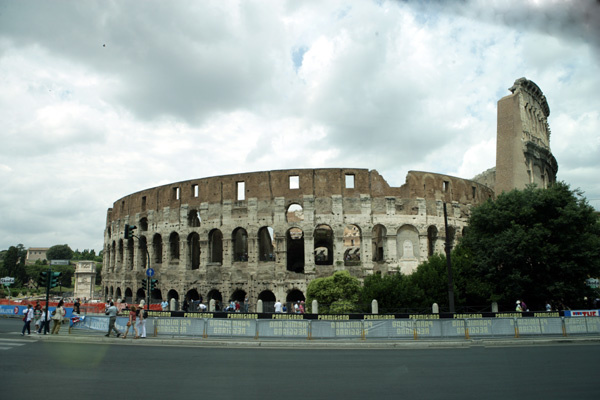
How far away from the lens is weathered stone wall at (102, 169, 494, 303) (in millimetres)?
31359

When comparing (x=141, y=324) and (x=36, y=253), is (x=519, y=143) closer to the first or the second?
(x=141, y=324)

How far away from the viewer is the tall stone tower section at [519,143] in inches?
1548

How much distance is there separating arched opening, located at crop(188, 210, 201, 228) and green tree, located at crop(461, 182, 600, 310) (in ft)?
72.5

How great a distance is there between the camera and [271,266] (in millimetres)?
31438

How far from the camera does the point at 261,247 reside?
35969 millimetres

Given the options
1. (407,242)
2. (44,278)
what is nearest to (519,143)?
(407,242)

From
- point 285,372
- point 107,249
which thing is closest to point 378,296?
point 285,372

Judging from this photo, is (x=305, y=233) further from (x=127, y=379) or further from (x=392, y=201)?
(x=127, y=379)

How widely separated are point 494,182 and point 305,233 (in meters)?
22.9

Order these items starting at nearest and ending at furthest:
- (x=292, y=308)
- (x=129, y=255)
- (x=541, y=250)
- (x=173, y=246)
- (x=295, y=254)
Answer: (x=541, y=250) < (x=292, y=308) < (x=295, y=254) < (x=173, y=246) < (x=129, y=255)

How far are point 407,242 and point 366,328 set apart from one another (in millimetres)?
17697

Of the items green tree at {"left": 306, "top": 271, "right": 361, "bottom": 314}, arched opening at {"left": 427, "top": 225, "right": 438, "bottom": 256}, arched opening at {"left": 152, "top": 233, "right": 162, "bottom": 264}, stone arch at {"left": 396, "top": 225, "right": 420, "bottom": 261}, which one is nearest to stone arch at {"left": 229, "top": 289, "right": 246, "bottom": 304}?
green tree at {"left": 306, "top": 271, "right": 361, "bottom": 314}

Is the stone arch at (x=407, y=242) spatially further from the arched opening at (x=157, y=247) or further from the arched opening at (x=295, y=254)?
the arched opening at (x=157, y=247)

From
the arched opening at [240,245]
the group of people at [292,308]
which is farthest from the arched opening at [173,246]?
the group of people at [292,308]
